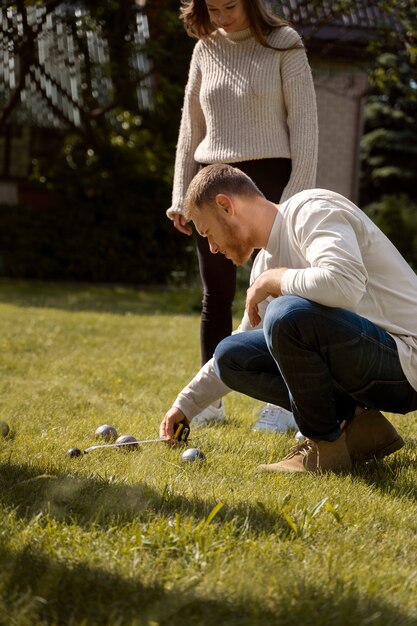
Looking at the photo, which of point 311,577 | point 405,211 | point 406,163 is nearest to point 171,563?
point 311,577

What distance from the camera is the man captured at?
3.07 meters

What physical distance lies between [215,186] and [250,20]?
150 centimetres

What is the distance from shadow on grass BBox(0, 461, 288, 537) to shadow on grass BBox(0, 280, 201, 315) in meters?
6.90

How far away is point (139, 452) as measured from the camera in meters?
3.66

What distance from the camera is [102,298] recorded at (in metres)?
11.8

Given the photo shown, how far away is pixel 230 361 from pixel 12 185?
1317cm

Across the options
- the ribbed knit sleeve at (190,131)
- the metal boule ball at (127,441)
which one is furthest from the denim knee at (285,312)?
the ribbed knit sleeve at (190,131)

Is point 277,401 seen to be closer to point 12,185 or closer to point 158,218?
point 158,218

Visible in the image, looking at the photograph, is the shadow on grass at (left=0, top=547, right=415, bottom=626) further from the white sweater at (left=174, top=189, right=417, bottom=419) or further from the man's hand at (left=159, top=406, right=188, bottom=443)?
the man's hand at (left=159, top=406, right=188, bottom=443)

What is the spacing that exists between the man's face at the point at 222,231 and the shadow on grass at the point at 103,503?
0.85 m

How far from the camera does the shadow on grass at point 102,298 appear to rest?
34.6 feet

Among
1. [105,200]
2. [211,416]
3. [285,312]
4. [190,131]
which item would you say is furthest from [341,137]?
[285,312]

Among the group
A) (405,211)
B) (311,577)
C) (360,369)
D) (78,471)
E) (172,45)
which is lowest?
(405,211)

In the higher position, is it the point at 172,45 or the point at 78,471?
the point at 172,45
